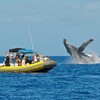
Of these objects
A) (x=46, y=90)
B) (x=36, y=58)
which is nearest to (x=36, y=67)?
(x=36, y=58)

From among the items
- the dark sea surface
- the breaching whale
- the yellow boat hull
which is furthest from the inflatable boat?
the breaching whale

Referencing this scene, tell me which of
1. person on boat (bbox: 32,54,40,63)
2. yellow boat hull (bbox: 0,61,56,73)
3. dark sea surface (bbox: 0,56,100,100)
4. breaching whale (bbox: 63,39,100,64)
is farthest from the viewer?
breaching whale (bbox: 63,39,100,64)

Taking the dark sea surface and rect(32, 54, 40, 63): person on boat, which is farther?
rect(32, 54, 40, 63): person on boat

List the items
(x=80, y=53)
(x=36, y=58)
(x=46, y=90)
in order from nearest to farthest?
(x=46, y=90) → (x=36, y=58) → (x=80, y=53)

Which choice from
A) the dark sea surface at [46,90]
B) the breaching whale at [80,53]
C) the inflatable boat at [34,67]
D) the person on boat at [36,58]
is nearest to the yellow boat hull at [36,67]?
the inflatable boat at [34,67]

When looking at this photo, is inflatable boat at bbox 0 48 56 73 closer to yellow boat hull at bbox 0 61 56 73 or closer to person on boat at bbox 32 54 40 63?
yellow boat hull at bbox 0 61 56 73

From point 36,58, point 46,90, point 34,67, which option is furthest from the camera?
point 36,58

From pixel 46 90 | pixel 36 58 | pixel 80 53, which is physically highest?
pixel 80 53

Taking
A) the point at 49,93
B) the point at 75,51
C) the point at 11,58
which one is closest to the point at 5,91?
the point at 49,93

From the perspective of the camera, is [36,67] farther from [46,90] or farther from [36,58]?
[46,90]

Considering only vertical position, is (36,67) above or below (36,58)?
below

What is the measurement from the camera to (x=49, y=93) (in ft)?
118

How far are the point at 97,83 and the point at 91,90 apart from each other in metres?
5.97

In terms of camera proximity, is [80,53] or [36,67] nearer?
[36,67]
